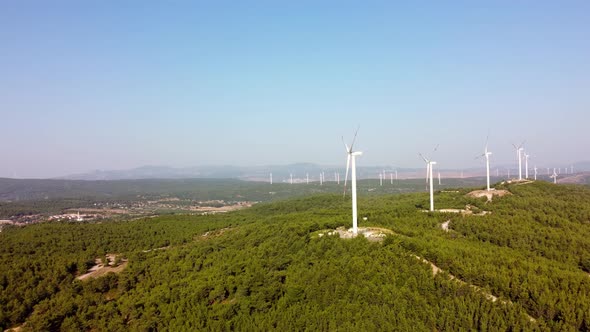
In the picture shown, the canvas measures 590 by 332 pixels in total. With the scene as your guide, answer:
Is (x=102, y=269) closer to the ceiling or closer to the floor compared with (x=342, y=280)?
closer to the floor

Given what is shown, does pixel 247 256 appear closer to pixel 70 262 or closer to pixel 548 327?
pixel 70 262

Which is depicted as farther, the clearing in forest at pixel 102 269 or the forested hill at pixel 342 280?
the clearing in forest at pixel 102 269

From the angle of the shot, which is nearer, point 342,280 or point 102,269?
point 342,280

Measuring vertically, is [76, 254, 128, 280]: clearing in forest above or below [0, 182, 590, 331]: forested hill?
below

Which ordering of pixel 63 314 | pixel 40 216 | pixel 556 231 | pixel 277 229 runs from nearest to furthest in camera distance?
1. pixel 63 314
2. pixel 556 231
3. pixel 277 229
4. pixel 40 216

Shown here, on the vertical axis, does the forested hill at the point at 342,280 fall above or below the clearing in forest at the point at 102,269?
above

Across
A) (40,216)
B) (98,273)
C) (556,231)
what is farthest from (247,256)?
(40,216)

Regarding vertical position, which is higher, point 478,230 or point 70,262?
point 478,230

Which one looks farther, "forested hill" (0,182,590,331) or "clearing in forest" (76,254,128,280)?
"clearing in forest" (76,254,128,280)
